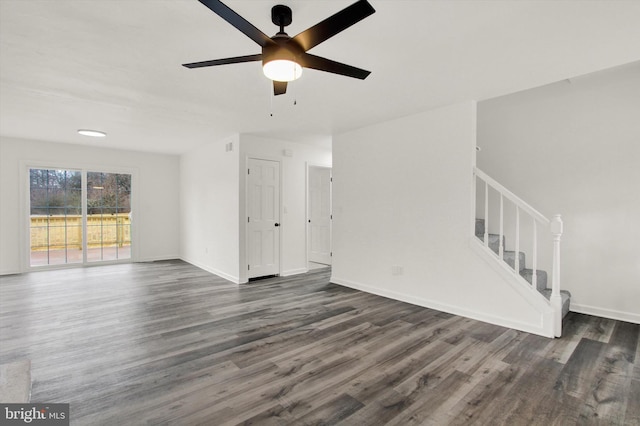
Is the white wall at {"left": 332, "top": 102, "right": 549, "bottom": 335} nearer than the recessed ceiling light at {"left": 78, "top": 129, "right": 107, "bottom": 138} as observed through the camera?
Yes

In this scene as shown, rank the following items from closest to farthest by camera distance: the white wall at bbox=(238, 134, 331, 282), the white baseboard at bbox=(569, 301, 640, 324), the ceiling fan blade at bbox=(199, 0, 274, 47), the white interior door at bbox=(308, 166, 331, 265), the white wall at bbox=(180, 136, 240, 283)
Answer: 1. the ceiling fan blade at bbox=(199, 0, 274, 47)
2. the white baseboard at bbox=(569, 301, 640, 324)
3. the white wall at bbox=(180, 136, 240, 283)
4. the white wall at bbox=(238, 134, 331, 282)
5. the white interior door at bbox=(308, 166, 331, 265)

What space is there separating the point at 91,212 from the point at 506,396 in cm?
782

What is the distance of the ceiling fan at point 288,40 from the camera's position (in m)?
1.50

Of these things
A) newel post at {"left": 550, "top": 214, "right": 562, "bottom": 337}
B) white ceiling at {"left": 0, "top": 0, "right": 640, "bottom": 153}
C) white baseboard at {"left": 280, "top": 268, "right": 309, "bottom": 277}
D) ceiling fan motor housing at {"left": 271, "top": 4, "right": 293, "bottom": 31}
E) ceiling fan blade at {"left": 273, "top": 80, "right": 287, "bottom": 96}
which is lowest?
white baseboard at {"left": 280, "top": 268, "right": 309, "bottom": 277}

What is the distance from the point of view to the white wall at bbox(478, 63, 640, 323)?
11.5ft

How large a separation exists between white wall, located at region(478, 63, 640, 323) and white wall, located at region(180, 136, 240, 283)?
4.44 metres

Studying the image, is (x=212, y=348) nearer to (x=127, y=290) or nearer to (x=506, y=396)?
(x=506, y=396)

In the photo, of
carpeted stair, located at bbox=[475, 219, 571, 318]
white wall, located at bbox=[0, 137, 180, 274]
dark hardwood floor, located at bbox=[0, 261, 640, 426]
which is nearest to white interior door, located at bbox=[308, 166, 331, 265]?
dark hardwood floor, located at bbox=[0, 261, 640, 426]

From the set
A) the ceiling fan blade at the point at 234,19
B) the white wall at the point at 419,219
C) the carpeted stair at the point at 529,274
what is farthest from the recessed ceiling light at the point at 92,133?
the carpeted stair at the point at 529,274

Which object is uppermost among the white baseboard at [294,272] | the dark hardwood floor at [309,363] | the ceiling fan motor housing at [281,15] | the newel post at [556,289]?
the ceiling fan motor housing at [281,15]

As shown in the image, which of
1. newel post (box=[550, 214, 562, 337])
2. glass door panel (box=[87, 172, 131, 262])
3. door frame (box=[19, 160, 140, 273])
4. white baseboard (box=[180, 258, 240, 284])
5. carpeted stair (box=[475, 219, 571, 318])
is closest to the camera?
newel post (box=[550, 214, 562, 337])

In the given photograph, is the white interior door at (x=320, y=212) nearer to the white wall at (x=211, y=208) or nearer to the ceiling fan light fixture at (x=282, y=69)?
the white wall at (x=211, y=208)

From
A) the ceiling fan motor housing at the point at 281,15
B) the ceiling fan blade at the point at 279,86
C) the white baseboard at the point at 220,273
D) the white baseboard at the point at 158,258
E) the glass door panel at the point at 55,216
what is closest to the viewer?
the ceiling fan motor housing at the point at 281,15

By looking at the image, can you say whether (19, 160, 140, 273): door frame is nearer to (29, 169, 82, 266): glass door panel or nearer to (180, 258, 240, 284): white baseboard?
(29, 169, 82, 266): glass door panel
